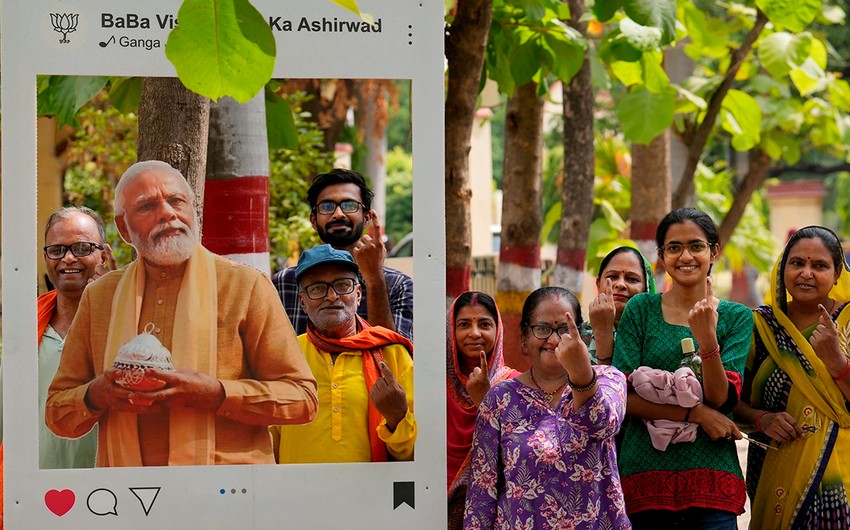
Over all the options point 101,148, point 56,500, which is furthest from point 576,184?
point 56,500

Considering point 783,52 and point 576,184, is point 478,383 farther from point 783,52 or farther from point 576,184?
point 783,52

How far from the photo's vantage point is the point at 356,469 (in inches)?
139

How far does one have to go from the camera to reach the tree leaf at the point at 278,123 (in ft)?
16.5

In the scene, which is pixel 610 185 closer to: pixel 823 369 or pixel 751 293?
pixel 823 369

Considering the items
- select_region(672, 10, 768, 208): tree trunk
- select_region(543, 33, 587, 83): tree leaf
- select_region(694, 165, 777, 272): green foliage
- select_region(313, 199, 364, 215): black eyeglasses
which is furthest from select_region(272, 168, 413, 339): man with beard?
select_region(694, 165, 777, 272): green foliage

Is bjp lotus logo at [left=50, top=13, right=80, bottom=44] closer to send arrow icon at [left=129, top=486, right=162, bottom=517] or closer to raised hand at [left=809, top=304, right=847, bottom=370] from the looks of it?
send arrow icon at [left=129, top=486, right=162, bottom=517]

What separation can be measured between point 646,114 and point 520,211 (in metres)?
0.88

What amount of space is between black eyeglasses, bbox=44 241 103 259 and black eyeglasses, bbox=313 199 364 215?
0.71m

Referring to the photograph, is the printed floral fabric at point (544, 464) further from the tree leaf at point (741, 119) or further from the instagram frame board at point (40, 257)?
the tree leaf at point (741, 119)

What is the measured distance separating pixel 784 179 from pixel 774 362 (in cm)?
3385

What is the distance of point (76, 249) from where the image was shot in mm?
A: 3688

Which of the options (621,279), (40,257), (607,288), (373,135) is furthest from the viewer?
(373,135)

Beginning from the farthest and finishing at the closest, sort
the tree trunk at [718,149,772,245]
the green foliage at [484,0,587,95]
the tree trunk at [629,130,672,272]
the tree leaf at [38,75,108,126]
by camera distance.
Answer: the tree trunk at [718,149,772,245], the tree trunk at [629,130,672,272], the green foliage at [484,0,587,95], the tree leaf at [38,75,108,126]

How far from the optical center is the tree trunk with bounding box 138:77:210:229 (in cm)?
414
